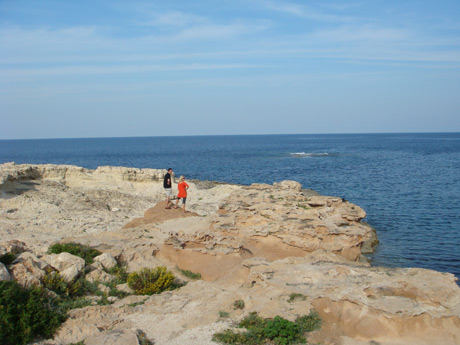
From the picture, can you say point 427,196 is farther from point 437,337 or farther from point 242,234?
point 437,337

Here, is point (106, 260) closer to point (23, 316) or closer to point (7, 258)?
point (7, 258)

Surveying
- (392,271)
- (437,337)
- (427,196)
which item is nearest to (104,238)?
(392,271)

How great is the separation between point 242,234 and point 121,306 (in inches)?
276

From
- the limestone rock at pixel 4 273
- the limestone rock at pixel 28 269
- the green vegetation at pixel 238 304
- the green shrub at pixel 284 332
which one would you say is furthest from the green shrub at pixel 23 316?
the green shrub at pixel 284 332

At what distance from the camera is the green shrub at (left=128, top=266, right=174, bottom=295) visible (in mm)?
13680

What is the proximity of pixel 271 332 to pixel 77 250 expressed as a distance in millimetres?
8898

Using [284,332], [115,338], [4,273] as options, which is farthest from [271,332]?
[4,273]

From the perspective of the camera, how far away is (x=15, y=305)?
34.4 ft

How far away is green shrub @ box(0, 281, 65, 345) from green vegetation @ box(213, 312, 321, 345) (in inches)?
165

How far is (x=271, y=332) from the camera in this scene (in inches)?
396

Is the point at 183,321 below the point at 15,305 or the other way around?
below

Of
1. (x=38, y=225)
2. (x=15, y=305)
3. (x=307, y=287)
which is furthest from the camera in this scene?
(x=38, y=225)

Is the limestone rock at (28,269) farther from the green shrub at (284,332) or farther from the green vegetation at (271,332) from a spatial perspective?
the green shrub at (284,332)

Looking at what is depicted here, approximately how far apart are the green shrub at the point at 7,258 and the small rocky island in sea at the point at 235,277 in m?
0.06
